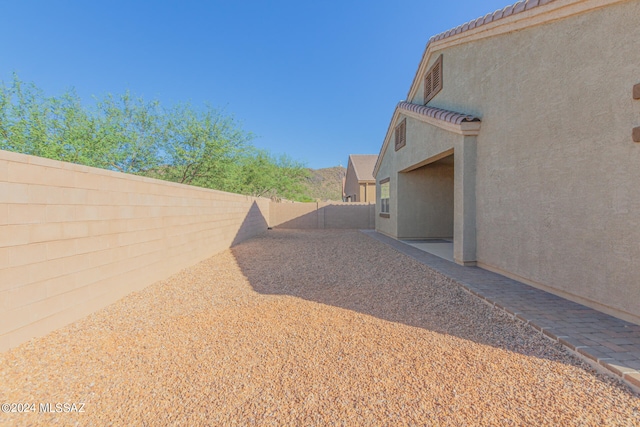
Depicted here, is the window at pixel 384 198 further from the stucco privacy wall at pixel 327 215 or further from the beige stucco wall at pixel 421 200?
the stucco privacy wall at pixel 327 215

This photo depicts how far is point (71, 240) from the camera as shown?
3500 mm

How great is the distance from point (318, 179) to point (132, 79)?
203ft

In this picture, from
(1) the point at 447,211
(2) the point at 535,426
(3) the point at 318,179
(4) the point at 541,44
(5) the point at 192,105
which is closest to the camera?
(2) the point at 535,426

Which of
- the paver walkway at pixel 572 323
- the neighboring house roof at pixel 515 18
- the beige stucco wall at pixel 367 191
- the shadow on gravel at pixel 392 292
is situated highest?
the neighboring house roof at pixel 515 18

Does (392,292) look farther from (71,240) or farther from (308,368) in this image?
(71,240)

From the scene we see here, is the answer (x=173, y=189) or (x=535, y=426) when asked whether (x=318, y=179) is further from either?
(x=535, y=426)

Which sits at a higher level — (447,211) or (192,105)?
(192,105)

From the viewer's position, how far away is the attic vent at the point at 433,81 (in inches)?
307

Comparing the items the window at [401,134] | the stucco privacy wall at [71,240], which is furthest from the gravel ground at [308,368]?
the window at [401,134]

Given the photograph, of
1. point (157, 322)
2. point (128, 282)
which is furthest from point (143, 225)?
point (157, 322)

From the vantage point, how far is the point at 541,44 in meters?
4.33

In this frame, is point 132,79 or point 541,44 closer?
point 541,44

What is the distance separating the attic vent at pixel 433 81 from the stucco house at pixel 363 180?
1513 centimetres

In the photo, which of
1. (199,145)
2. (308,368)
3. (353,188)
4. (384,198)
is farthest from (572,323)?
(353,188)
